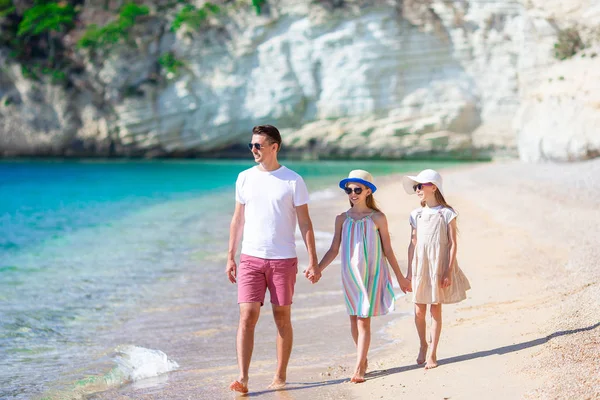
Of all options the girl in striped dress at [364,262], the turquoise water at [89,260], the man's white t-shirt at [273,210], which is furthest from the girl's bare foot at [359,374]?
the turquoise water at [89,260]

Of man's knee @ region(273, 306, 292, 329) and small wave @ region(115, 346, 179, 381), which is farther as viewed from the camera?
small wave @ region(115, 346, 179, 381)

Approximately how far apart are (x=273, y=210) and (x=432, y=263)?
1011 mm

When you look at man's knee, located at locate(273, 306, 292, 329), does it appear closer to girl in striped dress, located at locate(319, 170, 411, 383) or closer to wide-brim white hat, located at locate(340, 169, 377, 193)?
girl in striped dress, located at locate(319, 170, 411, 383)

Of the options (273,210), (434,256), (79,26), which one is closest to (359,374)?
(434,256)

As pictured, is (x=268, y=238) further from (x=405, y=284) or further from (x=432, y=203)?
(x=432, y=203)

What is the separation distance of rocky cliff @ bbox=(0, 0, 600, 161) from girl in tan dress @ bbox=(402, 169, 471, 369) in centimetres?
2745

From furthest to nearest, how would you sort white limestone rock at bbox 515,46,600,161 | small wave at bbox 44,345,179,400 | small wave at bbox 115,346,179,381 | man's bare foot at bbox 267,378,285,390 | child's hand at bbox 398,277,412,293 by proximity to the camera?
1. white limestone rock at bbox 515,46,600,161
2. small wave at bbox 115,346,179,381
3. small wave at bbox 44,345,179,400
4. child's hand at bbox 398,277,412,293
5. man's bare foot at bbox 267,378,285,390

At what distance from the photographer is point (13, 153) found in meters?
37.3

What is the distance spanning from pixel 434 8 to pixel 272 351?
2922cm

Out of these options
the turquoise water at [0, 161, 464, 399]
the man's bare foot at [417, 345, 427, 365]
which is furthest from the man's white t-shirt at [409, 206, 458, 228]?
the turquoise water at [0, 161, 464, 399]

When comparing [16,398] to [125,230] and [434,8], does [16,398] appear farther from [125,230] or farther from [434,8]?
[434,8]

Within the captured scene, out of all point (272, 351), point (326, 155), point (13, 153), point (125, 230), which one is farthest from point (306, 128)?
point (272, 351)

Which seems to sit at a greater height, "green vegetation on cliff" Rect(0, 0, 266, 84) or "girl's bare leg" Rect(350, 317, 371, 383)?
"green vegetation on cliff" Rect(0, 0, 266, 84)

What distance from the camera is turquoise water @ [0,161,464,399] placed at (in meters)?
5.50
